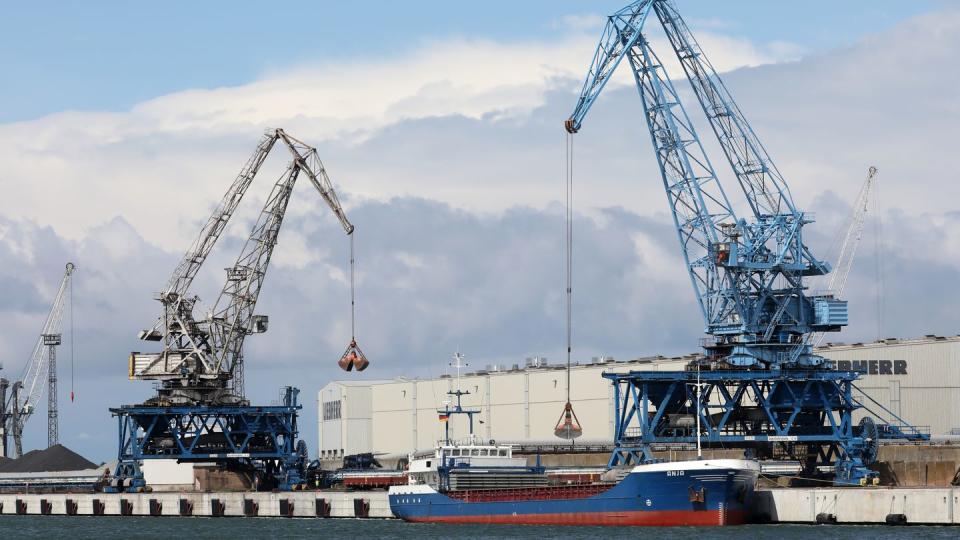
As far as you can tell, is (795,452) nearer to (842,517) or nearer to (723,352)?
(723,352)

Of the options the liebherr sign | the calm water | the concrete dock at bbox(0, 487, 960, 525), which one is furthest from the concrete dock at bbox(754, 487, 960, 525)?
the liebherr sign

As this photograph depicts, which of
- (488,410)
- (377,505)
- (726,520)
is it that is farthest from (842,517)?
(488,410)

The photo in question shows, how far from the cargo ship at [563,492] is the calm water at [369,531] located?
1.28 metres

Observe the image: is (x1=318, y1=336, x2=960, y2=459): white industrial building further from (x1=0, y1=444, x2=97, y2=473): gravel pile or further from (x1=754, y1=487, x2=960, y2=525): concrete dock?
(x1=0, y1=444, x2=97, y2=473): gravel pile

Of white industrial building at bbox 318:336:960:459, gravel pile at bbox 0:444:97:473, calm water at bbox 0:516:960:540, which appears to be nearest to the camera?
calm water at bbox 0:516:960:540

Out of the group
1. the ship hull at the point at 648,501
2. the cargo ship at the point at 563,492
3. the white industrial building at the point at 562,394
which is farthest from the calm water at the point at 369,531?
the white industrial building at the point at 562,394

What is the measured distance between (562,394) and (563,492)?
200 ft

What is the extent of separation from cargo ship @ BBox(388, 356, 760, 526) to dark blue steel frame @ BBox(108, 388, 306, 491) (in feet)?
74.7

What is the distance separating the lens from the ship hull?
99.2 metres

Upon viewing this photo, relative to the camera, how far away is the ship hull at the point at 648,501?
99.2 metres

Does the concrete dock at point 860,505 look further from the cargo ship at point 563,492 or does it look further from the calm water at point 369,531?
the cargo ship at point 563,492

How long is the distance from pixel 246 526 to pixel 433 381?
2955 inches

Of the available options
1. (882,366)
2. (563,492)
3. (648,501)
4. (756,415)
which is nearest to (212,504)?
(563,492)

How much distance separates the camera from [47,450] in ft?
578
